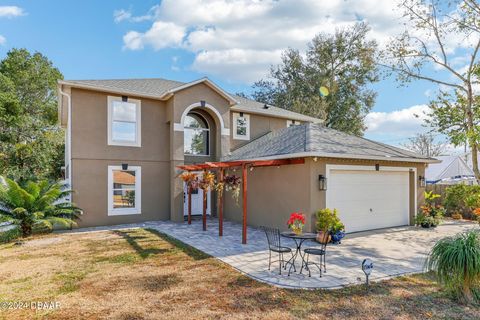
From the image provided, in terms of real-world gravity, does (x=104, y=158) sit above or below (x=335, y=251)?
above

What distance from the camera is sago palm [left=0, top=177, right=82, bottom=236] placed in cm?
1038

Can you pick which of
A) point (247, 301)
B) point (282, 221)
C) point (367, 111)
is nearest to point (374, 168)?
point (282, 221)

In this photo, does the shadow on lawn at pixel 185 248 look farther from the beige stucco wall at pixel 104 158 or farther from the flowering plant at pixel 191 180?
the beige stucco wall at pixel 104 158

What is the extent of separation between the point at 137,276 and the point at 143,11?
12.3 meters

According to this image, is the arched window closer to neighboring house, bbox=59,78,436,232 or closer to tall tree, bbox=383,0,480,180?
neighboring house, bbox=59,78,436,232

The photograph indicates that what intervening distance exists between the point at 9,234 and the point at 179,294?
850 centimetres

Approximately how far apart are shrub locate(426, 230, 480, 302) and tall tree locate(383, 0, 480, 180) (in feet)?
24.1

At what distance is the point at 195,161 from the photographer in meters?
15.2

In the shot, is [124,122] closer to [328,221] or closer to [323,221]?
[323,221]

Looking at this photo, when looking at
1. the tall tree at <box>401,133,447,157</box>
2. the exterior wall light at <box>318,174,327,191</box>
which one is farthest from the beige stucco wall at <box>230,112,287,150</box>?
the tall tree at <box>401,133,447,157</box>

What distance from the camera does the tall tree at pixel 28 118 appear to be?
20.3 meters

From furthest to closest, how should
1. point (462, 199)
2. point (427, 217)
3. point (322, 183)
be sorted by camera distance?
1. point (462, 199)
2. point (427, 217)
3. point (322, 183)

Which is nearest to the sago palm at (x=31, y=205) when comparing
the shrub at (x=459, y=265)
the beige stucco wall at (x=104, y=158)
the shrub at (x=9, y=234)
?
the shrub at (x=9, y=234)

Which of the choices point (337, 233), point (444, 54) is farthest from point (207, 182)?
point (444, 54)
